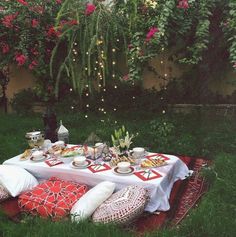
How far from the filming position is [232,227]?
8.79 feet

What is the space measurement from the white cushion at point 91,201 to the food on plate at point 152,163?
52cm

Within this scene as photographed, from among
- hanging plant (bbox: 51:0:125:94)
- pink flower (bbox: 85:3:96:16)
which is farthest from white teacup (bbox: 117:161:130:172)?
pink flower (bbox: 85:3:96:16)

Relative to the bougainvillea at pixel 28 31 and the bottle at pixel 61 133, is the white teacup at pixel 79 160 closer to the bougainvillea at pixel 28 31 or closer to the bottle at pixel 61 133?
the bottle at pixel 61 133

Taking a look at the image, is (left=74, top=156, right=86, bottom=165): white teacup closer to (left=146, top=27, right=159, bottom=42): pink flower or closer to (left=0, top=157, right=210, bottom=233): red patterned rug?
(left=0, top=157, right=210, bottom=233): red patterned rug

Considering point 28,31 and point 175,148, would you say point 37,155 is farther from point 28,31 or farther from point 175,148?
point 28,31

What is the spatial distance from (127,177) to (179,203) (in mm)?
629

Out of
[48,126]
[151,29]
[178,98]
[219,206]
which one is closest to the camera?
[219,206]

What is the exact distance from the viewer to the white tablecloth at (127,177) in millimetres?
3350

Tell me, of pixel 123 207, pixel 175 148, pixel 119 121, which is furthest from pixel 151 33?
pixel 123 207

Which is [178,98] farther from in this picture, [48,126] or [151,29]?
[48,126]

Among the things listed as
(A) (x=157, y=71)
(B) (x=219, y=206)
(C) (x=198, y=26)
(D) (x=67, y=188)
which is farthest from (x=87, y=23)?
(B) (x=219, y=206)

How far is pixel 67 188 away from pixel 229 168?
5.92 feet

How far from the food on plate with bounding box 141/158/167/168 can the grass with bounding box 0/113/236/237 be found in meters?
0.56

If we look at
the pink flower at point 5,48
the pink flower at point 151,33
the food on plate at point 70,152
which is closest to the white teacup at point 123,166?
the food on plate at point 70,152
